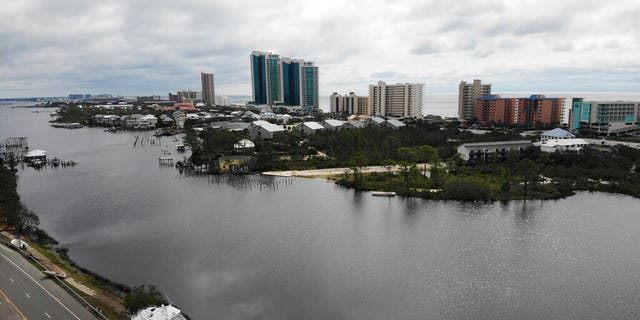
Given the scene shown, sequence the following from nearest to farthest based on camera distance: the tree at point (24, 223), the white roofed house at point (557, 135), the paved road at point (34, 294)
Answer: the paved road at point (34, 294)
the tree at point (24, 223)
the white roofed house at point (557, 135)

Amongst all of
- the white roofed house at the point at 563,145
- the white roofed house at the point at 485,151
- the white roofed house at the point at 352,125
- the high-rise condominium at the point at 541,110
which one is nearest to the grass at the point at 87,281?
the white roofed house at the point at 485,151

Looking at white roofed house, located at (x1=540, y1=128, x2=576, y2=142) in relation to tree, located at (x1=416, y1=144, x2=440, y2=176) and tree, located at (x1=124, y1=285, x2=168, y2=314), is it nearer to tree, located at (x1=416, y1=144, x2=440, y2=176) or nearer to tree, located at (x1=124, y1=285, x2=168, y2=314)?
tree, located at (x1=416, y1=144, x2=440, y2=176)

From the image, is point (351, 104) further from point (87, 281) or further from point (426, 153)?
point (87, 281)

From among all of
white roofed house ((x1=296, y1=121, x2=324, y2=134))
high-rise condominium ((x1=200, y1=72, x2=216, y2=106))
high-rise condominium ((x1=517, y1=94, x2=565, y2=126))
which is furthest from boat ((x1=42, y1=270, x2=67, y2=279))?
high-rise condominium ((x1=200, y1=72, x2=216, y2=106))

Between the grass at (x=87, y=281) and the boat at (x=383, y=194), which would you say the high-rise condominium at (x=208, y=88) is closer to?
the boat at (x=383, y=194)

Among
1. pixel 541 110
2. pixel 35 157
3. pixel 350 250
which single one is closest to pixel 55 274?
pixel 350 250

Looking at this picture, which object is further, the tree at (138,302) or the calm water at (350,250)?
the calm water at (350,250)

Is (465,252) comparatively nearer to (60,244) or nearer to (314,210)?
(314,210)
